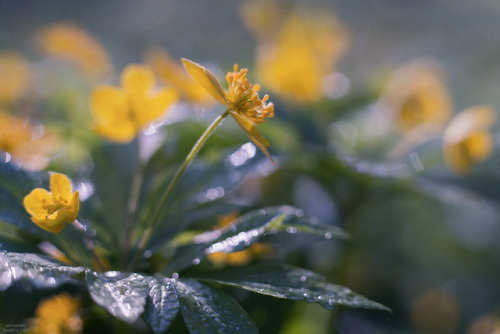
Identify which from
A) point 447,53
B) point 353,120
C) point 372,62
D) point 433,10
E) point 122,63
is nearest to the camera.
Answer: point 353,120

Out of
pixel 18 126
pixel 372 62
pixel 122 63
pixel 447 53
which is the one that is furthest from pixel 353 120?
pixel 372 62

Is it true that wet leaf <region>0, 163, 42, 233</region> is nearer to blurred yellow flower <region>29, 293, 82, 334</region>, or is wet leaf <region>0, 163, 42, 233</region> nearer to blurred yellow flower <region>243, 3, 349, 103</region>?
blurred yellow flower <region>29, 293, 82, 334</region>

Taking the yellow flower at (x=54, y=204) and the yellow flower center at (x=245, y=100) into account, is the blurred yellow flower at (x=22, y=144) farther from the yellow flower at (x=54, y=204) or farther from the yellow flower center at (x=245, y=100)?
the yellow flower center at (x=245, y=100)

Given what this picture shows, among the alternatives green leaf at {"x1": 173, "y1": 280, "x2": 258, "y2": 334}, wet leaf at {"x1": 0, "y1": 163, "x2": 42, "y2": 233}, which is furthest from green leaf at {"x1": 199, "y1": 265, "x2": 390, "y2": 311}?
wet leaf at {"x1": 0, "y1": 163, "x2": 42, "y2": 233}

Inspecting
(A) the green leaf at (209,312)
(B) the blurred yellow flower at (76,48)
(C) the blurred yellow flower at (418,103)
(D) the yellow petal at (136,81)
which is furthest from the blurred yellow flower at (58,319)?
(B) the blurred yellow flower at (76,48)

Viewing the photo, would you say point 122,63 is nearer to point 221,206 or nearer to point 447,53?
point 221,206

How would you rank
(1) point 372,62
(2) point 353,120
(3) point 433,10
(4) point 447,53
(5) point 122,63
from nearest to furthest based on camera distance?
(2) point 353,120
(5) point 122,63
(4) point 447,53
(1) point 372,62
(3) point 433,10
